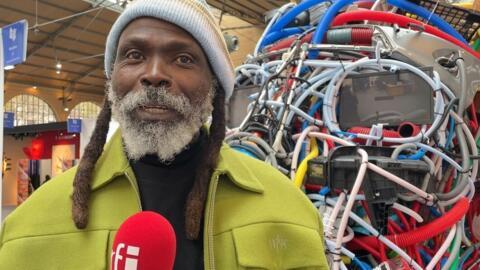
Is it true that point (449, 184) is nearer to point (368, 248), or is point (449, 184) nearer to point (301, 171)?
point (368, 248)

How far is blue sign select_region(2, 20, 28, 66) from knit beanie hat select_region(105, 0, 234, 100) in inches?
154

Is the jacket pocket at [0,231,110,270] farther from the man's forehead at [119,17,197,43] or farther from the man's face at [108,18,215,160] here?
the man's forehead at [119,17,197,43]

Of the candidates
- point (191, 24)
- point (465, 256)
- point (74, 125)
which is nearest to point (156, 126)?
point (191, 24)

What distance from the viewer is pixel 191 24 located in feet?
3.83

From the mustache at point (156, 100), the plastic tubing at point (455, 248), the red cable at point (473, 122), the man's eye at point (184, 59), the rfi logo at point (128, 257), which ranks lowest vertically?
the plastic tubing at point (455, 248)

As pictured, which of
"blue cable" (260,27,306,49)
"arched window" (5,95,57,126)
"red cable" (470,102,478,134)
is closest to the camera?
"red cable" (470,102,478,134)

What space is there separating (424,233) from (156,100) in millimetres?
1940

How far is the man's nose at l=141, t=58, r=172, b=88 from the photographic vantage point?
1.09 meters

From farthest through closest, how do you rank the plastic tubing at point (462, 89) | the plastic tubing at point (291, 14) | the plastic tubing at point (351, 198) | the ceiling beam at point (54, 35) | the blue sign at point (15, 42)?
the ceiling beam at point (54, 35) → the blue sign at point (15, 42) → the plastic tubing at point (291, 14) → the plastic tubing at point (462, 89) → the plastic tubing at point (351, 198)

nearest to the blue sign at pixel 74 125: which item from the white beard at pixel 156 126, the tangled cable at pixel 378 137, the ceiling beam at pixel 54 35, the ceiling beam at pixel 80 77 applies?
the ceiling beam at pixel 54 35

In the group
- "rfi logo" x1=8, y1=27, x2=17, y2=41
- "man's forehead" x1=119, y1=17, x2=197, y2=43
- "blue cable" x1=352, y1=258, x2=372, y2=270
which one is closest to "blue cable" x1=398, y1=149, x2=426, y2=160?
"blue cable" x1=352, y1=258, x2=372, y2=270

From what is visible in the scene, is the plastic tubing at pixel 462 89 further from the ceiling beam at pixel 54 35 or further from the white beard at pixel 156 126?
the ceiling beam at pixel 54 35

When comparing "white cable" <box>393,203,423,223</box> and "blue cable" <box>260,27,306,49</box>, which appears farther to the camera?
"blue cable" <box>260,27,306,49</box>

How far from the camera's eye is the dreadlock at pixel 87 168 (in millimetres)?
1073
